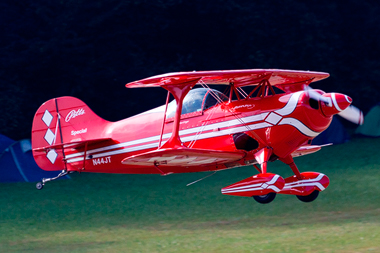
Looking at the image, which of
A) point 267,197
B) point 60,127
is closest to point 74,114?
point 60,127

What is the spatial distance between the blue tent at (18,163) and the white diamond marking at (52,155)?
4.84 metres

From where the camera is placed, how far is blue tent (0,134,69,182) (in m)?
15.5

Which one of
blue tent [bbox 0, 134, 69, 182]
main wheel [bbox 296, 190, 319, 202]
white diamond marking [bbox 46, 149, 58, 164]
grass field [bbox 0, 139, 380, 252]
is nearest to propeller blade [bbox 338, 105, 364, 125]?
main wheel [bbox 296, 190, 319, 202]

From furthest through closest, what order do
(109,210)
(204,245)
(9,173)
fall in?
(9,173)
(109,210)
(204,245)

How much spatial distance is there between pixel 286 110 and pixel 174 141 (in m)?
1.94

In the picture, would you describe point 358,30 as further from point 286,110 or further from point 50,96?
point 286,110

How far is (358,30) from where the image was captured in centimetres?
2545

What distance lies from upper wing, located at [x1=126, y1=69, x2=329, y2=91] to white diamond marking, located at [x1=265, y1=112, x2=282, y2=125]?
69cm

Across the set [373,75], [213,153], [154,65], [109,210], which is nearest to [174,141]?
[213,153]

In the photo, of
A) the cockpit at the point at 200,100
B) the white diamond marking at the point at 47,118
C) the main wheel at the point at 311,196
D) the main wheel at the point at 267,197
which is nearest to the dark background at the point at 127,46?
the white diamond marking at the point at 47,118

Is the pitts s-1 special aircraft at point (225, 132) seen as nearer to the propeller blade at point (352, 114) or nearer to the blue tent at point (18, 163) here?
the propeller blade at point (352, 114)

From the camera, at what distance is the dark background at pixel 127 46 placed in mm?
20609

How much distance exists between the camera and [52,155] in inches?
431

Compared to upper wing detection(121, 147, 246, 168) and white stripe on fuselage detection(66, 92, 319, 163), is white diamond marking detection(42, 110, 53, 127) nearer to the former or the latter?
white stripe on fuselage detection(66, 92, 319, 163)
